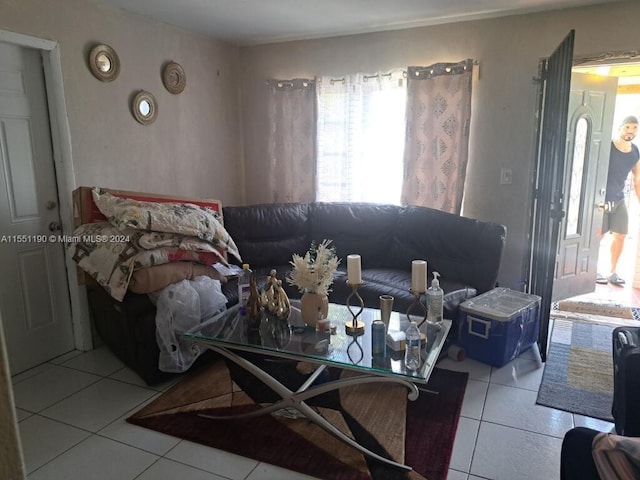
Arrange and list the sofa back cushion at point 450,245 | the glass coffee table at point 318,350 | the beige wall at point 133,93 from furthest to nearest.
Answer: the sofa back cushion at point 450,245 < the beige wall at point 133,93 < the glass coffee table at point 318,350

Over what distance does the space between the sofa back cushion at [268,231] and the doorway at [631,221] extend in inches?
99.6

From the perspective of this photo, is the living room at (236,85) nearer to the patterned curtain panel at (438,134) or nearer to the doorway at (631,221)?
the patterned curtain panel at (438,134)

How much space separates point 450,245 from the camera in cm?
349

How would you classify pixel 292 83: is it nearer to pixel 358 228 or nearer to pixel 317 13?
pixel 317 13

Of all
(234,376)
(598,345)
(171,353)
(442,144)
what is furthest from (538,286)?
(171,353)

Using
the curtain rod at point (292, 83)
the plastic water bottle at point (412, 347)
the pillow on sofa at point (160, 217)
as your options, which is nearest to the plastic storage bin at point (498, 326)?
the plastic water bottle at point (412, 347)

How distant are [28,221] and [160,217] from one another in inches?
34.5

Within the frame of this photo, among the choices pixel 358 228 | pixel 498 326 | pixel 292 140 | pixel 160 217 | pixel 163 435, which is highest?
pixel 292 140

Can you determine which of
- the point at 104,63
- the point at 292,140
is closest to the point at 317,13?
the point at 292,140

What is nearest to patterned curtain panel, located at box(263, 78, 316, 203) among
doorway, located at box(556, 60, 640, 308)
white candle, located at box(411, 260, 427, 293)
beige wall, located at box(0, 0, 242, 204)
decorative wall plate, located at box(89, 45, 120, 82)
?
beige wall, located at box(0, 0, 242, 204)

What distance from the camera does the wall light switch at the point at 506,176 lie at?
144 inches

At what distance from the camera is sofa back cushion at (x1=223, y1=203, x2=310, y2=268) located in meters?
3.90

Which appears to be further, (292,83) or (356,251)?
(292,83)

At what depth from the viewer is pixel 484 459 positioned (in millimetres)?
2066
